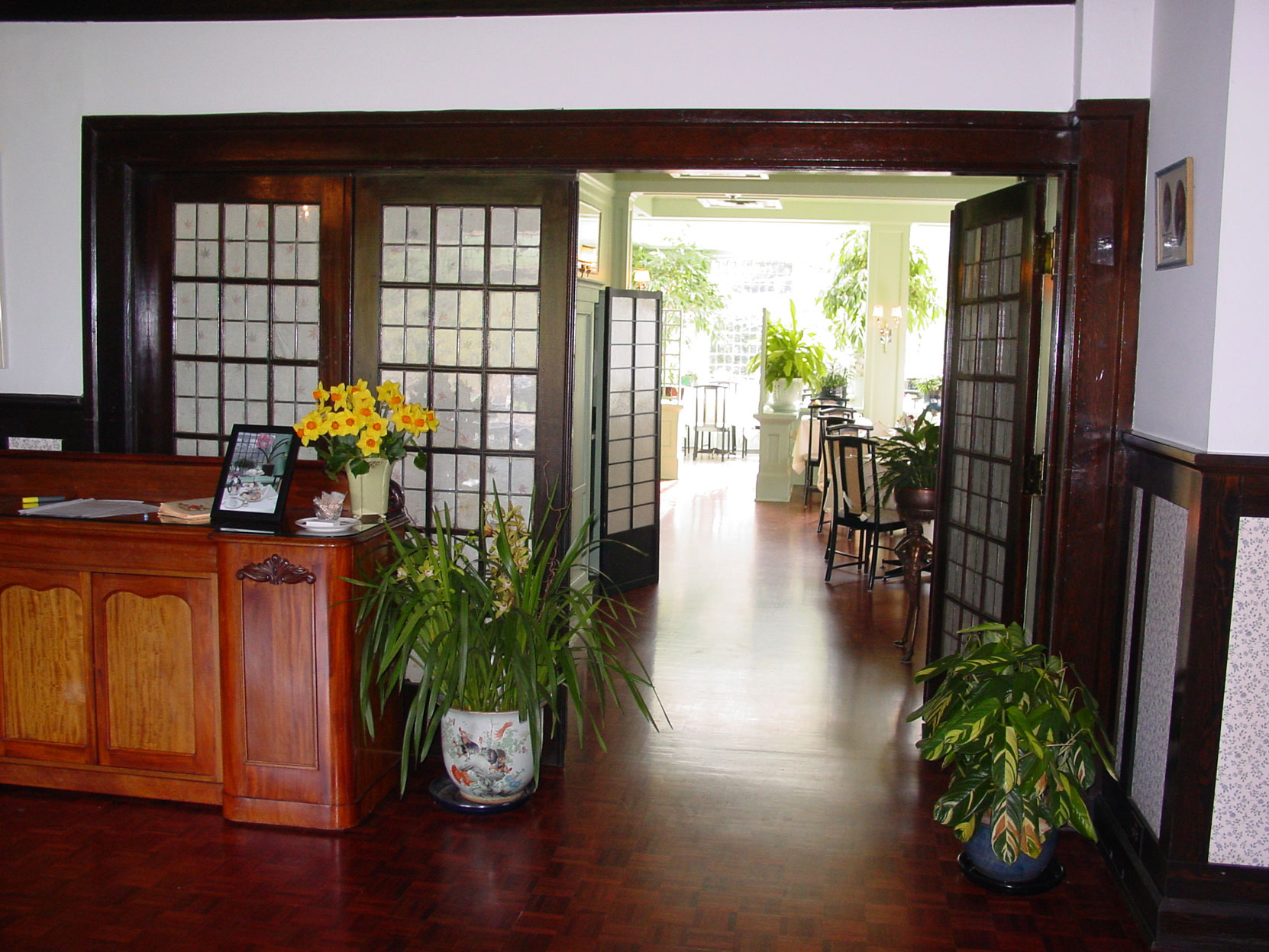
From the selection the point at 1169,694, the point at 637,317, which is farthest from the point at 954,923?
the point at 637,317

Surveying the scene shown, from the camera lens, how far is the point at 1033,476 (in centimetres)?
405

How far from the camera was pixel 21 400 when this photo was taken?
459 cm

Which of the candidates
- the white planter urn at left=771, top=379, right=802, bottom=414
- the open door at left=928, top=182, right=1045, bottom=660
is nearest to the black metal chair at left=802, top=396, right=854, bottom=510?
the white planter urn at left=771, top=379, right=802, bottom=414

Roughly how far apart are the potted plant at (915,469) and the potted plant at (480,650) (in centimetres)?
264

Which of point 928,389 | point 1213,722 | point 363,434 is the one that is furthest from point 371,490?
point 928,389

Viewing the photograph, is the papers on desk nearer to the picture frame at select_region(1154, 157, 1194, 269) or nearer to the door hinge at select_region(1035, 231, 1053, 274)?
the door hinge at select_region(1035, 231, 1053, 274)

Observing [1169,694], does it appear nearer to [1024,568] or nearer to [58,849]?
[1024,568]

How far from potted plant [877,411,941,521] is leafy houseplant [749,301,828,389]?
5.32 meters

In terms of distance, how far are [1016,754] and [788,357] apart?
337 inches

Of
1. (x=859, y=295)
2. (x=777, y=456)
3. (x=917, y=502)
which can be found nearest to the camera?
(x=917, y=502)

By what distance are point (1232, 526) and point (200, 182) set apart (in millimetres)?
3995

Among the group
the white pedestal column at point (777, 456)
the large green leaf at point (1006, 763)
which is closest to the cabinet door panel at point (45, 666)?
the large green leaf at point (1006, 763)

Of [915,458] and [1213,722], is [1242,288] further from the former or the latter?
[915,458]

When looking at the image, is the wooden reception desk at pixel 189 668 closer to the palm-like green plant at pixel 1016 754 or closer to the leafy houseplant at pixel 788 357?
the palm-like green plant at pixel 1016 754
